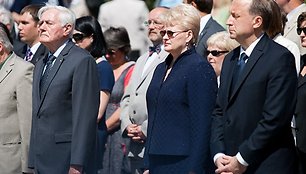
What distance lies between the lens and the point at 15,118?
10.2m

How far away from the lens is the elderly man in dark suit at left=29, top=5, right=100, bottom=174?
9.36m

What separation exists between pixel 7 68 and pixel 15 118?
0.51 m

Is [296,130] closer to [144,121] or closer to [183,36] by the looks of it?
[183,36]

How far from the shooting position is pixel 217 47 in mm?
10094

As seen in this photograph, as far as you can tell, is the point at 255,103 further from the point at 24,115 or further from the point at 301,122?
the point at 24,115

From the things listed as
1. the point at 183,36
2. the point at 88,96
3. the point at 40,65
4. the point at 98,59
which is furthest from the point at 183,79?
the point at 98,59

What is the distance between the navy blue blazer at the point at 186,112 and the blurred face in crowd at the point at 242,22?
586mm

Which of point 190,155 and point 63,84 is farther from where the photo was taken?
point 63,84

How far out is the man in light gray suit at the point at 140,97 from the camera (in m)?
10.6

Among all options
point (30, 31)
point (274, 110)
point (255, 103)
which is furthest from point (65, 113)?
point (30, 31)

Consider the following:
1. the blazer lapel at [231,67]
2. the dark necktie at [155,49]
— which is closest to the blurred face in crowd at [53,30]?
the dark necktie at [155,49]

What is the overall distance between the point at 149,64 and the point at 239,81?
2.67m

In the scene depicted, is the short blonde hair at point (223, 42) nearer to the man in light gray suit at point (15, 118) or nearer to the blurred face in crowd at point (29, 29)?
the man in light gray suit at point (15, 118)

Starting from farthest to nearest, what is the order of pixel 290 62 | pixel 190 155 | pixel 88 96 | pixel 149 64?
pixel 149 64
pixel 88 96
pixel 190 155
pixel 290 62
